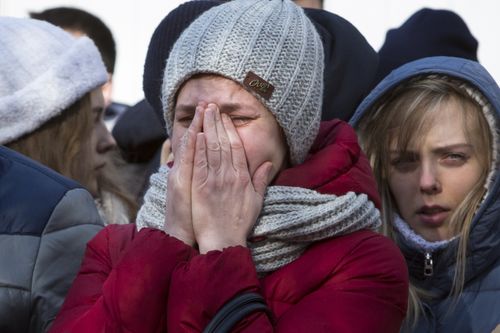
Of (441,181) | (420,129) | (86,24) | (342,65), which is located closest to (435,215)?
(441,181)

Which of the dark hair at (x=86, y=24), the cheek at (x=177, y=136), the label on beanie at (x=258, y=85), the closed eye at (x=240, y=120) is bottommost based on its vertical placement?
the dark hair at (x=86, y=24)

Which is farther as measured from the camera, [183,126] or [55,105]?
[55,105]

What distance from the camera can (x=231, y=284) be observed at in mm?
1880

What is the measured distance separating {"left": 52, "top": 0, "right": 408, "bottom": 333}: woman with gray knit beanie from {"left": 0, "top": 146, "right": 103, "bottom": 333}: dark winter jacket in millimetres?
137

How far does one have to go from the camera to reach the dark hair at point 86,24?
4.87 m

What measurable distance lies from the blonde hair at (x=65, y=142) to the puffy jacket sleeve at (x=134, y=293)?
936 millimetres

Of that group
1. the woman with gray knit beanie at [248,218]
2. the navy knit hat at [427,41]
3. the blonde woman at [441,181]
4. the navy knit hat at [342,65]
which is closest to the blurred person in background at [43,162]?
the woman with gray knit beanie at [248,218]

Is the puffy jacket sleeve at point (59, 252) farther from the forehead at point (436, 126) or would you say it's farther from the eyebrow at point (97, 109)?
the forehead at point (436, 126)

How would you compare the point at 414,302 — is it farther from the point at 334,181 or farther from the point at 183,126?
the point at 183,126

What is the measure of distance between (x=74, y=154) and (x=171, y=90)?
0.92 meters

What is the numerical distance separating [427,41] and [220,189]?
1.79 m

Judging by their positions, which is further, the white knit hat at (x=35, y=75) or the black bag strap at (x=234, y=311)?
the white knit hat at (x=35, y=75)

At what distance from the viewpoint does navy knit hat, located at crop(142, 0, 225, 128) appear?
2895mm

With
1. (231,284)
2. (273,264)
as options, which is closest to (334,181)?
(273,264)
